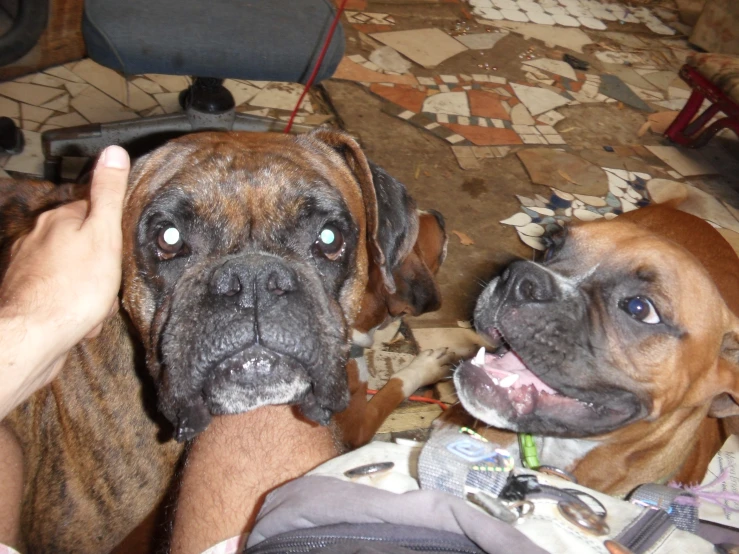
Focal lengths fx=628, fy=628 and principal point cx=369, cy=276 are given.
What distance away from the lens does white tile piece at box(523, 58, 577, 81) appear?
6992 millimetres

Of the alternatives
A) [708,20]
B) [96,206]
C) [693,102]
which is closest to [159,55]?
[96,206]

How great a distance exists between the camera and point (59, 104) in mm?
4922

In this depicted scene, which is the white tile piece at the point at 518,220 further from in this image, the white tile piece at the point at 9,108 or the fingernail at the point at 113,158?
the white tile piece at the point at 9,108

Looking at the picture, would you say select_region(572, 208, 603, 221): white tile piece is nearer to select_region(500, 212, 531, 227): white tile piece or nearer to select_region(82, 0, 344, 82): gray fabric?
select_region(500, 212, 531, 227): white tile piece

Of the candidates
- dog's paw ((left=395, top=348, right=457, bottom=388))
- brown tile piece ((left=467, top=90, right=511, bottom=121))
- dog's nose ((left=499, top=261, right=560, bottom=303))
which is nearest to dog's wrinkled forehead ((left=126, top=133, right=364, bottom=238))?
dog's nose ((left=499, top=261, right=560, bottom=303))

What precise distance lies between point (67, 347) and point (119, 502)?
0.85 meters

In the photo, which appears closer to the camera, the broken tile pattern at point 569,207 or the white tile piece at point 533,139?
the broken tile pattern at point 569,207

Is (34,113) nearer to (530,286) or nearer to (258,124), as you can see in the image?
(258,124)

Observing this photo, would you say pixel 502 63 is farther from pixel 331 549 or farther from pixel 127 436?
pixel 331 549

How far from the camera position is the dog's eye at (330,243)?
216cm

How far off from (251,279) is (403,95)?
4520mm

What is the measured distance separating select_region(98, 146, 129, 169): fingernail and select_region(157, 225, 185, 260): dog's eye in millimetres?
321

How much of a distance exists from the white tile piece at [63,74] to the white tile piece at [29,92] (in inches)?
7.1

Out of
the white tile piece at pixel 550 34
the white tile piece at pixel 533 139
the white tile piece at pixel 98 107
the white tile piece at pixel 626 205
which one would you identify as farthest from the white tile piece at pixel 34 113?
the white tile piece at pixel 550 34
